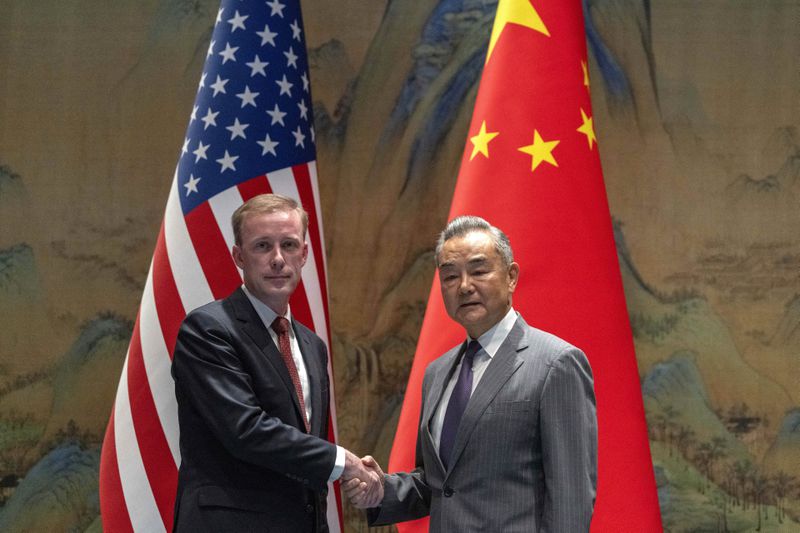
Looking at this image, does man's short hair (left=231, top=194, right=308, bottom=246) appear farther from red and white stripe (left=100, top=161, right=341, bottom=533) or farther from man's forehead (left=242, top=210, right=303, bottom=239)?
red and white stripe (left=100, top=161, right=341, bottom=533)

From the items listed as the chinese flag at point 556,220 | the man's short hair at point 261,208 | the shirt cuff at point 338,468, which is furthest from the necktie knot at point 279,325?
the chinese flag at point 556,220

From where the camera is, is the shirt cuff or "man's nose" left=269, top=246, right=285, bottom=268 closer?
the shirt cuff

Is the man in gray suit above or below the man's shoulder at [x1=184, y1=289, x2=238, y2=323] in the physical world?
below

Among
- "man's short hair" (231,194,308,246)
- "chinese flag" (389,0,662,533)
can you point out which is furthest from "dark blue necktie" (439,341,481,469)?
"chinese flag" (389,0,662,533)

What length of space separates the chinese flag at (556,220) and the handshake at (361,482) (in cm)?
72

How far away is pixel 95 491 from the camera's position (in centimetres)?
416

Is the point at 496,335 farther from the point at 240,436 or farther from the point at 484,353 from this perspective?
the point at 240,436

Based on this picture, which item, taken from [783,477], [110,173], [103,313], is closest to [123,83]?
[110,173]

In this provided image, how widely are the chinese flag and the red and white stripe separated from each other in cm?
66

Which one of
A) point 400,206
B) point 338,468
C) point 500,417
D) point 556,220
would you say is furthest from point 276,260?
point 400,206

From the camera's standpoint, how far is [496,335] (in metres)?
2.34

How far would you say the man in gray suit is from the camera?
2.11 m

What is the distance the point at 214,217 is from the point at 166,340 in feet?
1.71

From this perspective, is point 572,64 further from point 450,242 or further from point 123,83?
point 123,83
